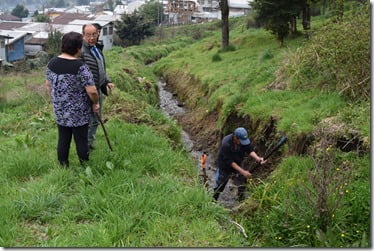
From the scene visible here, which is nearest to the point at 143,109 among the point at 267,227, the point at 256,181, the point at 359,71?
the point at 256,181

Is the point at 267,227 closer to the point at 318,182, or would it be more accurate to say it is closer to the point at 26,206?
the point at 318,182

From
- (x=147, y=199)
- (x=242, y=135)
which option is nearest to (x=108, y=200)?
(x=147, y=199)

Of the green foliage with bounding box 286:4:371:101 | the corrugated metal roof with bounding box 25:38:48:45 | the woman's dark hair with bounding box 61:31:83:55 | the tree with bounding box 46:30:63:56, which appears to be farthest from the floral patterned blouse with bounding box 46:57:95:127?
the corrugated metal roof with bounding box 25:38:48:45

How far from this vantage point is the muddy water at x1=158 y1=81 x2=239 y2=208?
8320mm

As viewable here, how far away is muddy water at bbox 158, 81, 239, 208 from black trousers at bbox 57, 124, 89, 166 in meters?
1.96

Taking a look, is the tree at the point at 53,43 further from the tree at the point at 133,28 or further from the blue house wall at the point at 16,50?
the tree at the point at 133,28

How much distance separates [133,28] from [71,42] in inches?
1531

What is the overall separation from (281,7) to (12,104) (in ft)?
34.3

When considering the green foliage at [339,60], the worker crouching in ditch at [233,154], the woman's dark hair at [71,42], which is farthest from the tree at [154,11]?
the woman's dark hair at [71,42]

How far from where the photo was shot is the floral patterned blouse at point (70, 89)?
18.0 feet

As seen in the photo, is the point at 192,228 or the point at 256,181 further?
the point at 256,181

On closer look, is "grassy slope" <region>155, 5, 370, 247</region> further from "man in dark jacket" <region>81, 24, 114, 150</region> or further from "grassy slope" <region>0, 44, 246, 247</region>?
"man in dark jacket" <region>81, 24, 114, 150</region>

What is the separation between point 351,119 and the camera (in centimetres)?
786


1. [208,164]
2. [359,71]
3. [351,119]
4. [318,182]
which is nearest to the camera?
[318,182]
